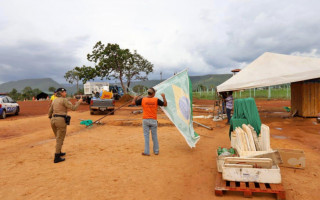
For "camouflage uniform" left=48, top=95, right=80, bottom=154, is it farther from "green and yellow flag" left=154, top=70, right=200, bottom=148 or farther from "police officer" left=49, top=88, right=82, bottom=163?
"green and yellow flag" left=154, top=70, right=200, bottom=148

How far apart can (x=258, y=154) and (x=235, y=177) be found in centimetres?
67

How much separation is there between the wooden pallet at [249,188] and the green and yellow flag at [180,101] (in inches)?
88.6

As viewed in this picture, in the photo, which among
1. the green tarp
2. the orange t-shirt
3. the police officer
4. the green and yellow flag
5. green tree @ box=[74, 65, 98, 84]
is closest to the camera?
the police officer

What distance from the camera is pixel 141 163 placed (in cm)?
539

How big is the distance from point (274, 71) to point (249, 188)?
30.1 ft

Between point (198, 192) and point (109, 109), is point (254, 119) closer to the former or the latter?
point (198, 192)

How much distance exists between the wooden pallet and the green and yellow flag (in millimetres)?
2250

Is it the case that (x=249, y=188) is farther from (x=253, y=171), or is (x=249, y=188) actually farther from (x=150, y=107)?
(x=150, y=107)

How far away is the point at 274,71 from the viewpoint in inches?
436

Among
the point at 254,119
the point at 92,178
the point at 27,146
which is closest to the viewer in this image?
the point at 92,178

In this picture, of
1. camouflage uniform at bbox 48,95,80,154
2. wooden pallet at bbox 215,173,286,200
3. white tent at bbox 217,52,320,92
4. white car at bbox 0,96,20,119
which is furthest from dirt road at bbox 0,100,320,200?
white car at bbox 0,96,20,119

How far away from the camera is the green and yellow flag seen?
602 centimetres

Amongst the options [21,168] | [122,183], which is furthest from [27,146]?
[122,183]

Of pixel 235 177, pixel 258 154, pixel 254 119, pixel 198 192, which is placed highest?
pixel 254 119
